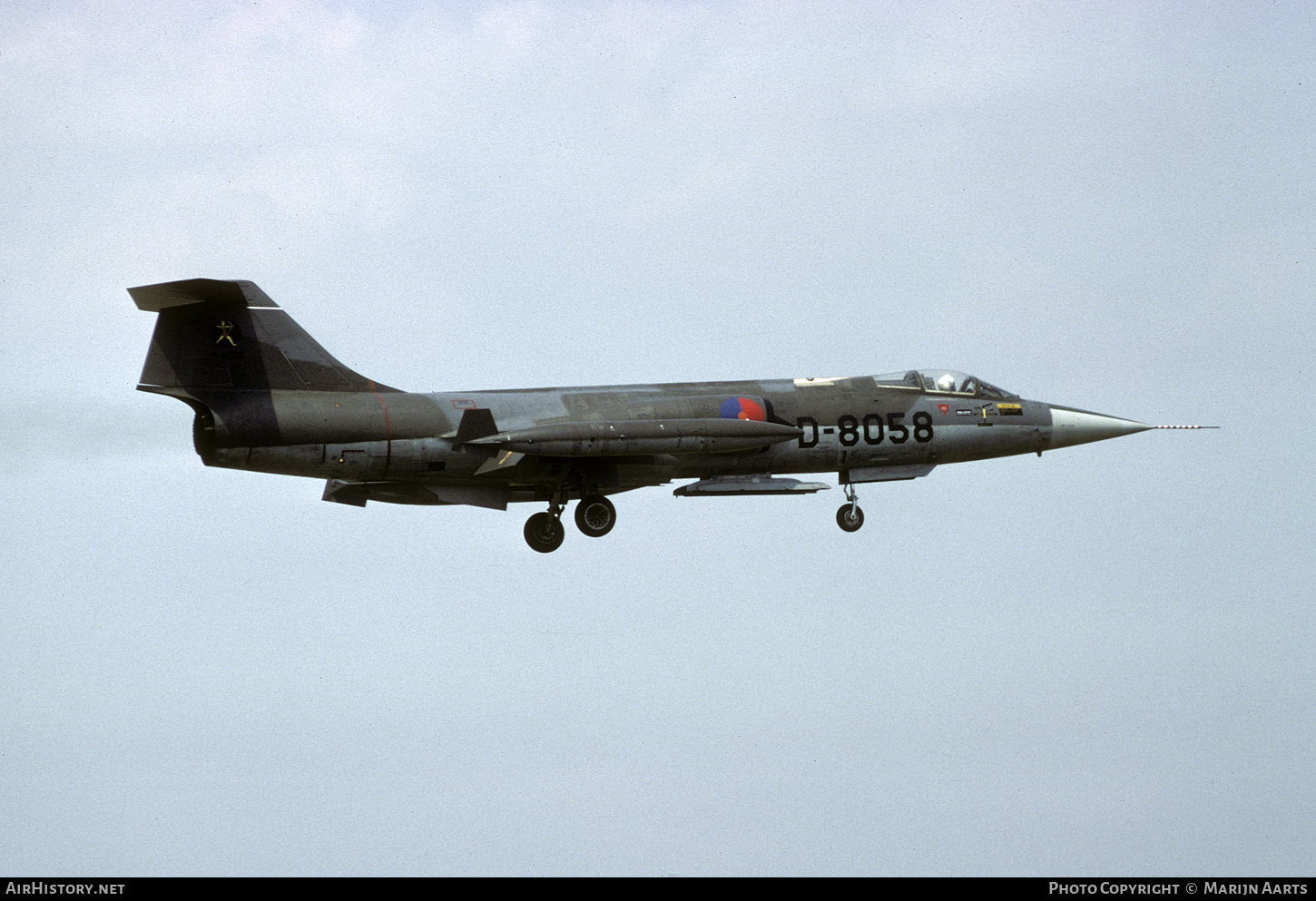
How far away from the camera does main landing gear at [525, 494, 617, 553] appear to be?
125 feet

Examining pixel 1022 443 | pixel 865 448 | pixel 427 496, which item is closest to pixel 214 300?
pixel 427 496

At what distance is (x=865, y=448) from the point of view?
1523 inches

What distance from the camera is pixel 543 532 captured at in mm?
38219

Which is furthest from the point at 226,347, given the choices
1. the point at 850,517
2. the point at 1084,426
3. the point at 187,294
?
the point at 1084,426

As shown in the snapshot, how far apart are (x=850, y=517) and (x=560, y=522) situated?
19.1 ft

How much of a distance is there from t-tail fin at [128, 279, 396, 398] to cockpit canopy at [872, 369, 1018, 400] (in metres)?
10.7

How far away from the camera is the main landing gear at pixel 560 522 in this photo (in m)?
38.0

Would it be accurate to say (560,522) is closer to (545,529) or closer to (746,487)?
(545,529)

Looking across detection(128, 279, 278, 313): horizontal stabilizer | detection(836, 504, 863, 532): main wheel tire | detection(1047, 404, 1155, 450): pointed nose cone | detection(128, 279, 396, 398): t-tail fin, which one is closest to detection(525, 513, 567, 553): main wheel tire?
detection(128, 279, 396, 398): t-tail fin
